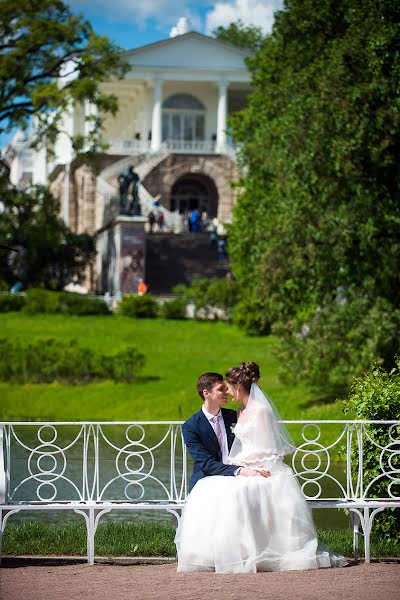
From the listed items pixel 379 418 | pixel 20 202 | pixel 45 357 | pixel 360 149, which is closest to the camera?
pixel 379 418

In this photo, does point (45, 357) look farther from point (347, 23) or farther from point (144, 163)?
point (144, 163)

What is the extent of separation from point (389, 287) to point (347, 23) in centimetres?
469

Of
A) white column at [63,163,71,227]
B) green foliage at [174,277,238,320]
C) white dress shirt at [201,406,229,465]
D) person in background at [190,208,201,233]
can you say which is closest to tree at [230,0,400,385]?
white dress shirt at [201,406,229,465]

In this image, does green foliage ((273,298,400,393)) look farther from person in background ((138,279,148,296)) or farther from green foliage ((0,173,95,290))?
person in background ((138,279,148,296))

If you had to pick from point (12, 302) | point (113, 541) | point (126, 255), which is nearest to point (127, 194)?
point (126, 255)

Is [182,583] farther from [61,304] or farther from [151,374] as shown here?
[61,304]

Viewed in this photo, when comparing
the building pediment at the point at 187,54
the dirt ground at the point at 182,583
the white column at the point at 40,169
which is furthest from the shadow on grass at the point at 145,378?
the white column at the point at 40,169

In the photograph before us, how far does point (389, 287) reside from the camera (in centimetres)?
1895

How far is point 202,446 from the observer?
7410mm

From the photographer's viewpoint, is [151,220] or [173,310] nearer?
[173,310]

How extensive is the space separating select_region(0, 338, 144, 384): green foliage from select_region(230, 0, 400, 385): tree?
3828 mm

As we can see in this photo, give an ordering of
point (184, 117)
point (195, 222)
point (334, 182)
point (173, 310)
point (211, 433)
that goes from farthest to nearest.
Result: 1. point (184, 117)
2. point (195, 222)
3. point (173, 310)
4. point (334, 182)
5. point (211, 433)

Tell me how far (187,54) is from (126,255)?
59.7 ft

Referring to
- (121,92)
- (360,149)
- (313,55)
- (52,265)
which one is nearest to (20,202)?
(52,265)
